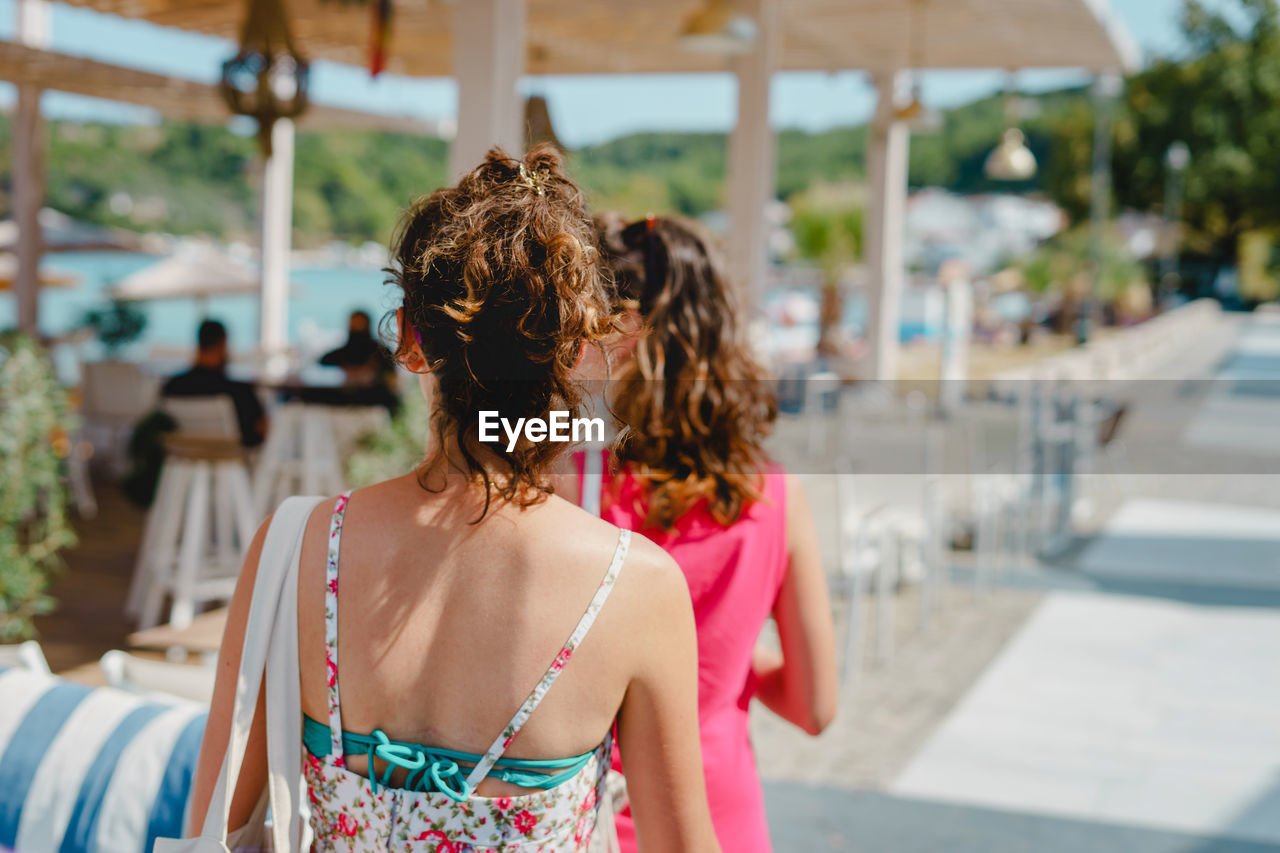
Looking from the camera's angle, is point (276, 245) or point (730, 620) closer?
point (730, 620)

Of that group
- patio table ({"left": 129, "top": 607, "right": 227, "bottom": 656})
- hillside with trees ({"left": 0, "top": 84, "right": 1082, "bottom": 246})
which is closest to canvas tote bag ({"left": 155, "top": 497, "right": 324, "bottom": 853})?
patio table ({"left": 129, "top": 607, "right": 227, "bottom": 656})

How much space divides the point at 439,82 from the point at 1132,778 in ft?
32.6

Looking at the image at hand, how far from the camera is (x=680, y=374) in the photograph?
1.62 metres

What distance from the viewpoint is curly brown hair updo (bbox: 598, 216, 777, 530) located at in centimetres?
159

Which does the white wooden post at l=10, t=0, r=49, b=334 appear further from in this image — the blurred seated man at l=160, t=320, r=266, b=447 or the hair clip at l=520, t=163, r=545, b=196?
the hair clip at l=520, t=163, r=545, b=196

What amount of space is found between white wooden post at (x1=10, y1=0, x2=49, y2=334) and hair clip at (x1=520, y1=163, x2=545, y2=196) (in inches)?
336

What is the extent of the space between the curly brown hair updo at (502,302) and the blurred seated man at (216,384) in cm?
462

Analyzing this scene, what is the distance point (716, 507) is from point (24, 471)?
9.85 feet

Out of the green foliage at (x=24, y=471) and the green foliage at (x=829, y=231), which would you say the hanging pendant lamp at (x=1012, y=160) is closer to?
the green foliage at (x=829, y=231)

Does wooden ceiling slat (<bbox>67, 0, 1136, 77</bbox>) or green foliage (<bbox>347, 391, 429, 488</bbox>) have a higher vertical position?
wooden ceiling slat (<bbox>67, 0, 1136, 77</bbox>)

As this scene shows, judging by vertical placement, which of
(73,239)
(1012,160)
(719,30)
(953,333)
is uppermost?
(1012,160)

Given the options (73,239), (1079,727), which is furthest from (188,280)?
(1079,727)

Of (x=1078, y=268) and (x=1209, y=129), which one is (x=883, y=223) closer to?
(x=1078, y=268)

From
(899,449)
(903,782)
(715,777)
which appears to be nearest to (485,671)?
(715,777)
